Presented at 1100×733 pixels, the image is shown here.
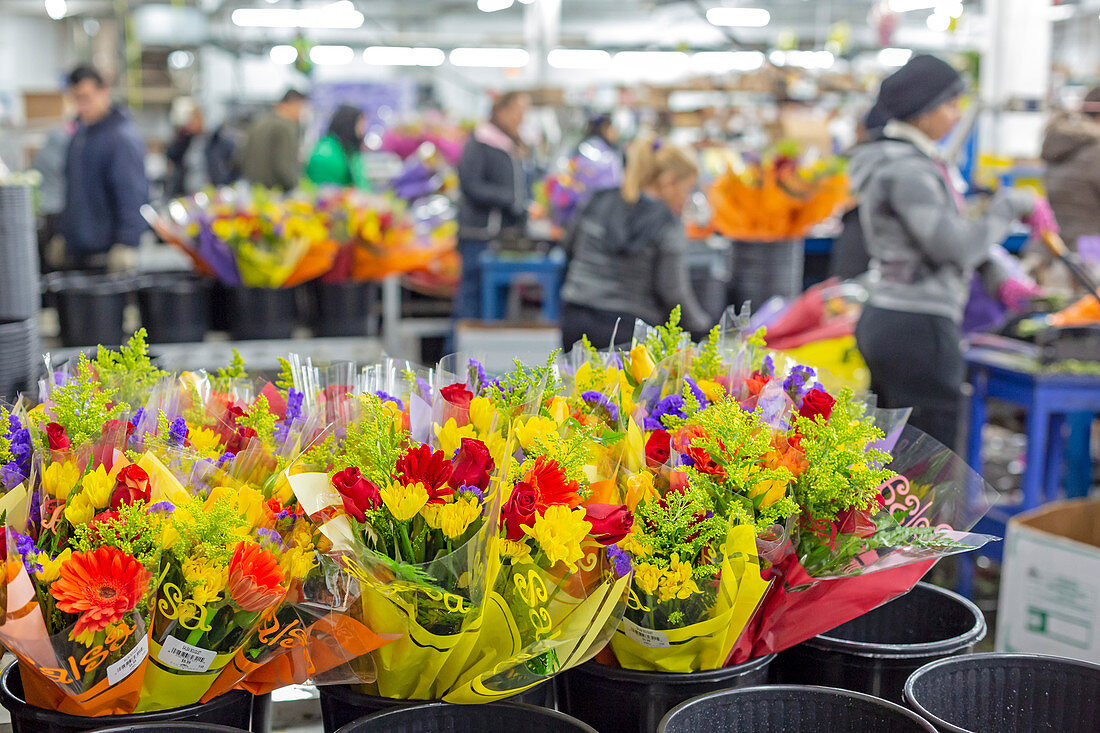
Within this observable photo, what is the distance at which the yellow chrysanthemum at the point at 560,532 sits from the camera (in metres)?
0.88

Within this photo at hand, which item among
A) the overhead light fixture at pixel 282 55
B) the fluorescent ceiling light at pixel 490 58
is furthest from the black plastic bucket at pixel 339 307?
the fluorescent ceiling light at pixel 490 58

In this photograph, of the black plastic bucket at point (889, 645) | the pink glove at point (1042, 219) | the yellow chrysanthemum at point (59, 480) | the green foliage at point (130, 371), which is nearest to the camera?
the yellow chrysanthemum at point (59, 480)

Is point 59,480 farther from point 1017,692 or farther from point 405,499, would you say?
point 1017,692

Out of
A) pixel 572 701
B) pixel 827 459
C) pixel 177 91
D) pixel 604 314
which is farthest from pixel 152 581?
pixel 177 91

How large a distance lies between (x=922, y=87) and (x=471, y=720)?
98.2 inches

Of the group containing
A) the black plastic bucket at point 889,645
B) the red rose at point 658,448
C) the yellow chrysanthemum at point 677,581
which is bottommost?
the black plastic bucket at point 889,645

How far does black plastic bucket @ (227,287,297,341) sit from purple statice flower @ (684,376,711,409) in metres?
2.66

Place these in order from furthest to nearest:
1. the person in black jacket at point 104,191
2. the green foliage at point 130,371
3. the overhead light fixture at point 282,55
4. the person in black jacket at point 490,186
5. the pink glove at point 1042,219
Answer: the overhead light fixture at point 282,55, the person in black jacket at point 490,186, the person in black jacket at point 104,191, the pink glove at point 1042,219, the green foliage at point 130,371

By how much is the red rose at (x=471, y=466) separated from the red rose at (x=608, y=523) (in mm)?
92

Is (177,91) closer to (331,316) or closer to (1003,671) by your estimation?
(331,316)

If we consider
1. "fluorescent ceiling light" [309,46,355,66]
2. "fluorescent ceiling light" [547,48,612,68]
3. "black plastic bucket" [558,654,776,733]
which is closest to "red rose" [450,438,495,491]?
"black plastic bucket" [558,654,776,733]

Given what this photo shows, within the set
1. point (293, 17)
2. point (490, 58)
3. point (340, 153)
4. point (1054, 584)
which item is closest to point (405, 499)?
point (1054, 584)

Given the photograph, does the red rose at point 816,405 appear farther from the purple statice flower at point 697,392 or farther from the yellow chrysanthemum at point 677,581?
the yellow chrysanthemum at point 677,581

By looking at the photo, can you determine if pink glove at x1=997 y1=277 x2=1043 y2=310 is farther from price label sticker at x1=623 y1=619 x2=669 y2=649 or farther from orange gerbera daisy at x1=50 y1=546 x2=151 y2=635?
orange gerbera daisy at x1=50 y1=546 x2=151 y2=635
